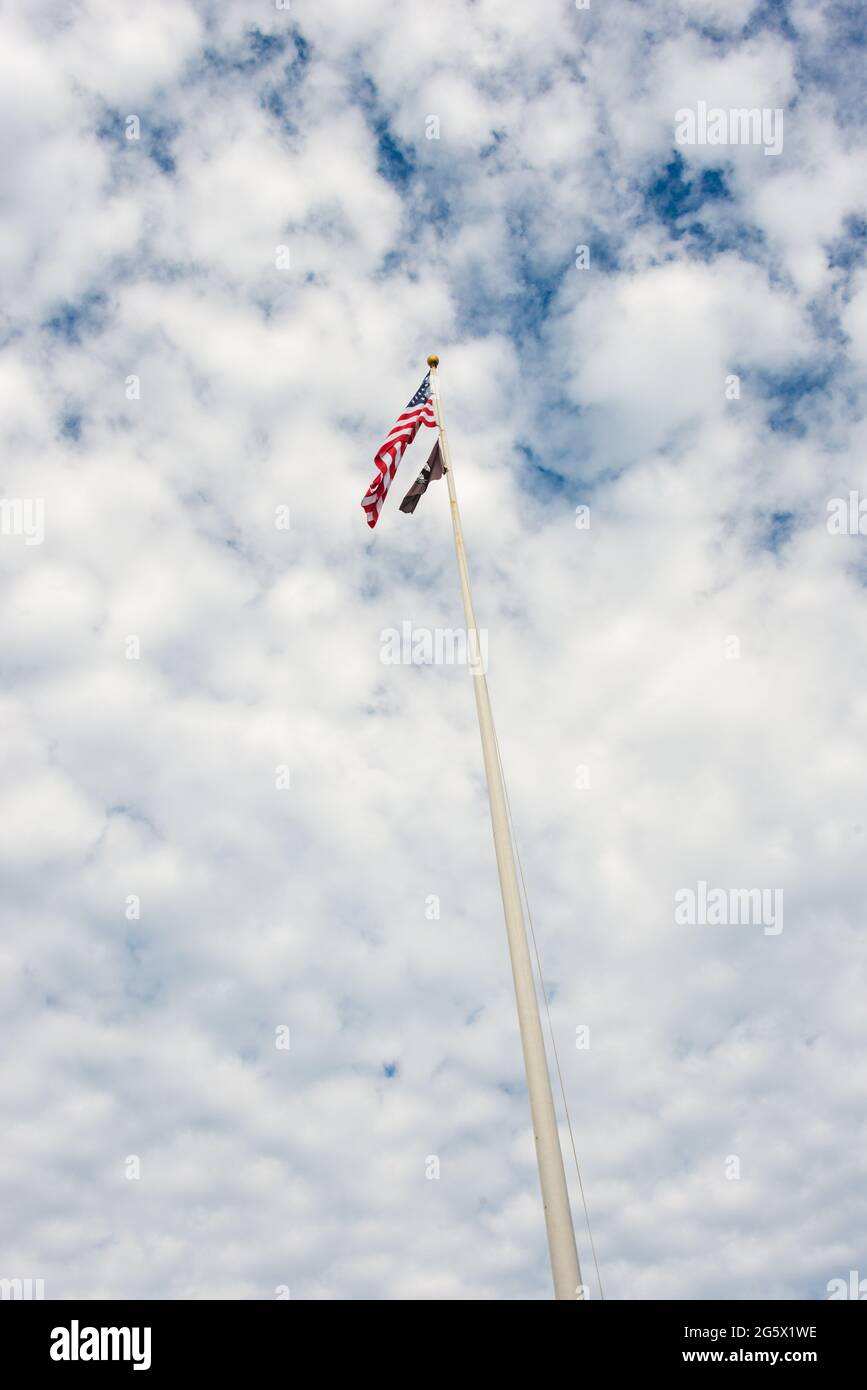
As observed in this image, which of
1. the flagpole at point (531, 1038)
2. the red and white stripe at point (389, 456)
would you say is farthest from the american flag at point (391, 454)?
the flagpole at point (531, 1038)

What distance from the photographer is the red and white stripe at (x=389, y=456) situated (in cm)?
1983

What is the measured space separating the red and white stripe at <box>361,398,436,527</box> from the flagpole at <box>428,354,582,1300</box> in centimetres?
537

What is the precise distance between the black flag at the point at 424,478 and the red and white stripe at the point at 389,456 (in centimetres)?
49

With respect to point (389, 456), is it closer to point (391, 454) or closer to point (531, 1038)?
point (391, 454)

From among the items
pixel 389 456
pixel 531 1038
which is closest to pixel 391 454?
pixel 389 456

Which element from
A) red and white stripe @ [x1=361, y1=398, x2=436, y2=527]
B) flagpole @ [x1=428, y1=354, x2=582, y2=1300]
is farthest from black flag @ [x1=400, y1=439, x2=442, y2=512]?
flagpole @ [x1=428, y1=354, x2=582, y2=1300]

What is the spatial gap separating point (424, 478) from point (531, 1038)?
38.9 ft

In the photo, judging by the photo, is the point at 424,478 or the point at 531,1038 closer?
the point at 531,1038

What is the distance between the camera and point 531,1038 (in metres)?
11.3

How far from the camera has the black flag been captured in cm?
1962

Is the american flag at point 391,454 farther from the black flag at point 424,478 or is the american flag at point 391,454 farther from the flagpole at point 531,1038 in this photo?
the flagpole at point 531,1038
